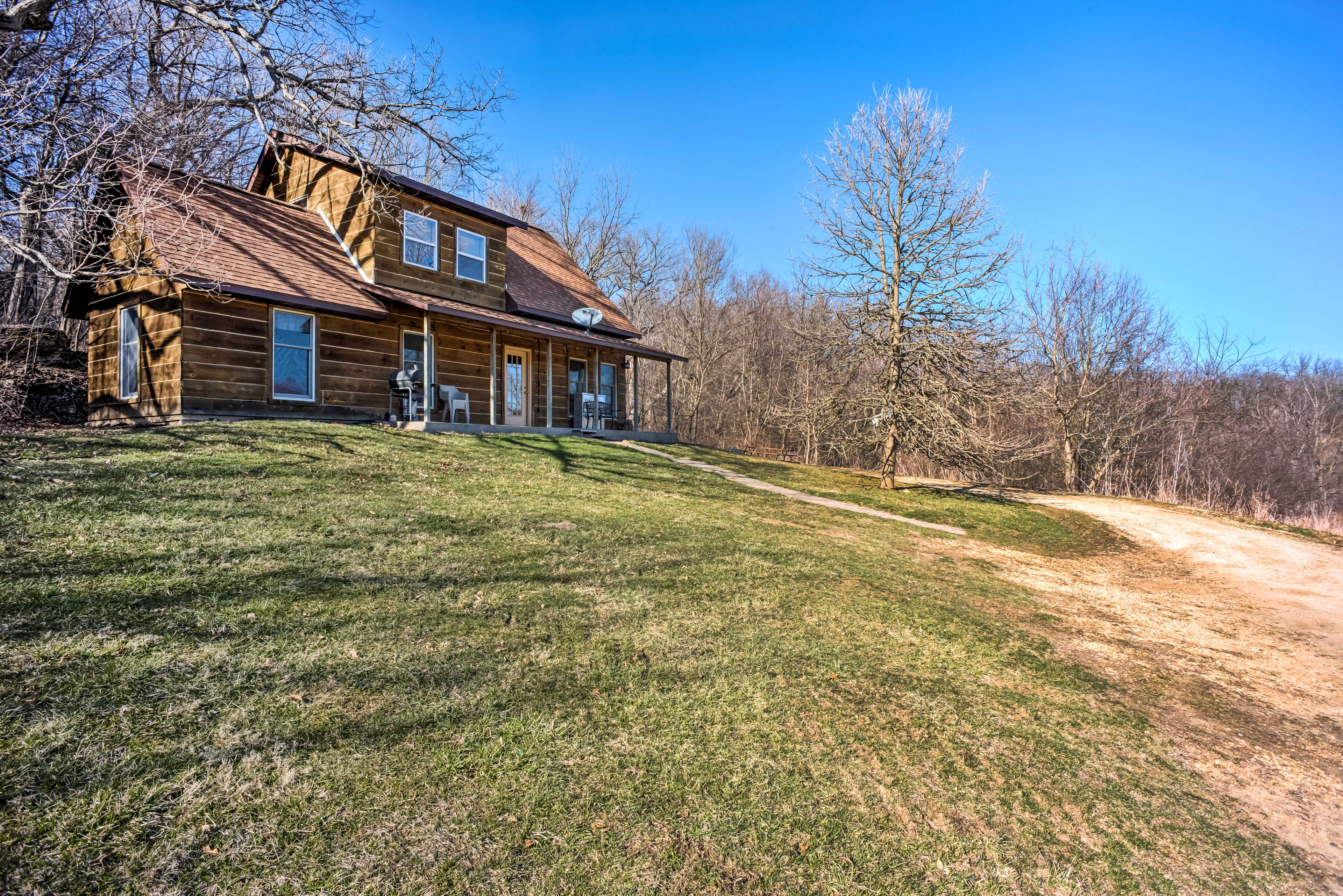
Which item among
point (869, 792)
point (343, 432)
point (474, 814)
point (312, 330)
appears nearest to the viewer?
point (474, 814)

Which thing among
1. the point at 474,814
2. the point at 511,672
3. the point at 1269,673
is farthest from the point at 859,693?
the point at 1269,673

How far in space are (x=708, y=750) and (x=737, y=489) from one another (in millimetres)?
8216

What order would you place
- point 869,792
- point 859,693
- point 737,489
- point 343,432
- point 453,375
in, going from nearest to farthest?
point 869,792
point 859,693
point 343,432
point 737,489
point 453,375

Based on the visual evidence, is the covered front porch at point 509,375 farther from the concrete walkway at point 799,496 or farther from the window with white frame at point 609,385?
the concrete walkway at point 799,496

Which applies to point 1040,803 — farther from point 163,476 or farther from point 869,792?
point 163,476

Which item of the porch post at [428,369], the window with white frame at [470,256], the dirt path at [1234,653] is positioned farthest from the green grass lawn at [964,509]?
the window with white frame at [470,256]

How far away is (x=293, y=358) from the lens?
12148mm

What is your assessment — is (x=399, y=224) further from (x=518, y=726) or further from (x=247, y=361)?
(x=518, y=726)

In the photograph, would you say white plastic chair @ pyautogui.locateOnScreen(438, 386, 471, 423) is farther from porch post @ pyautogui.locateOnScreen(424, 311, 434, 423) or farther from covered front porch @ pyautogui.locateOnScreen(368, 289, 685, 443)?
porch post @ pyautogui.locateOnScreen(424, 311, 434, 423)

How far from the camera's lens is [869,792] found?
3104 millimetres

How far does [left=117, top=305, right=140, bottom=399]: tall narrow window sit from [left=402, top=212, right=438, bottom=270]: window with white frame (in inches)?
198

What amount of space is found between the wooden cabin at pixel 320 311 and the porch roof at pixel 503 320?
62 mm

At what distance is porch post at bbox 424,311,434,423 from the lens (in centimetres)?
1261

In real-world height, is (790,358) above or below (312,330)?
above
